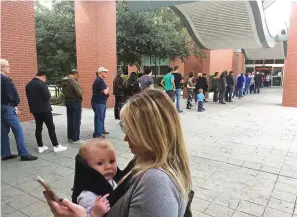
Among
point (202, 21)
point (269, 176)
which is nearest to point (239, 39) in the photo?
point (202, 21)

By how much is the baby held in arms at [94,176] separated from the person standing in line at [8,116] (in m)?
3.63

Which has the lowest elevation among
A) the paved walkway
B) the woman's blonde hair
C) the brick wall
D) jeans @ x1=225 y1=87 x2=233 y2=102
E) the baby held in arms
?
the paved walkway

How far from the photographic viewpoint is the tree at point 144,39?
14930 millimetres

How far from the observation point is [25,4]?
8227mm

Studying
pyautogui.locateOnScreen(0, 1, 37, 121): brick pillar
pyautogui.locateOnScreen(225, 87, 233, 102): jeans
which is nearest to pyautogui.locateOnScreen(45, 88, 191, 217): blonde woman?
pyautogui.locateOnScreen(0, 1, 37, 121): brick pillar

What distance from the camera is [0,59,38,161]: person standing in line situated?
4.49m

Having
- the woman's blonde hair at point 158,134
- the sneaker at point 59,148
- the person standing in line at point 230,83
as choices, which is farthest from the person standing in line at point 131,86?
the woman's blonde hair at point 158,134

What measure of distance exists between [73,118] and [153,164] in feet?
16.6

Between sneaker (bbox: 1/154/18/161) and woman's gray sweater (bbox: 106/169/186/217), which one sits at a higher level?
woman's gray sweater (bbox: 106/169/186/217)

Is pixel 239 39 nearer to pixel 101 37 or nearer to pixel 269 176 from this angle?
pixel 101 37

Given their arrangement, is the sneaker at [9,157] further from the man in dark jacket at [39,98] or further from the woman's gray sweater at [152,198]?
the woman's gray sweater at [152,198]

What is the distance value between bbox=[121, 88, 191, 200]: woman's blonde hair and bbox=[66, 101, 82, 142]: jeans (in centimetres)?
483

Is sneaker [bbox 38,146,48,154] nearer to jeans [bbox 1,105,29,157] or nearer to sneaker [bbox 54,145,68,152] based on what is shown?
sneaker [bbox 54,145,68,152]

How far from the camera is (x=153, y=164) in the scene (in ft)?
3.64
